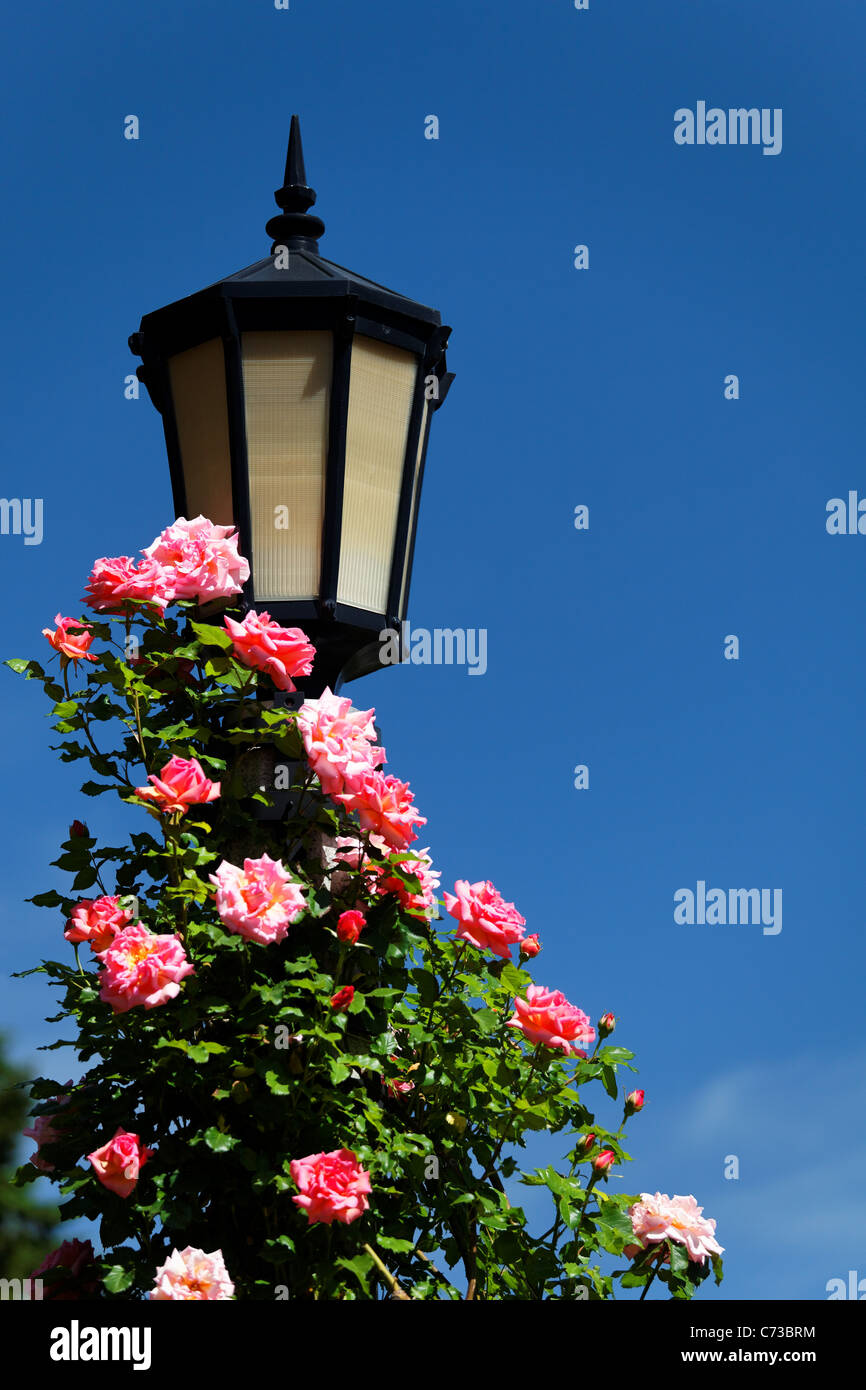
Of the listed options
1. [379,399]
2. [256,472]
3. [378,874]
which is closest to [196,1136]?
[378,874]

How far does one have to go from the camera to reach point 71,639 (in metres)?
3.35

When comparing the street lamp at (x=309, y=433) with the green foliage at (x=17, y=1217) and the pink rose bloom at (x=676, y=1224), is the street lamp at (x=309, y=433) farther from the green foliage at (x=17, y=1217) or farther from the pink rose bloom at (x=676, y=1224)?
the green foliage at (x=17, y=1217)

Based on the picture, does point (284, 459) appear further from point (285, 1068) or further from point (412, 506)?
point (285, 1068)

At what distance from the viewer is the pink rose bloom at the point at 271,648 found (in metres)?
3.20

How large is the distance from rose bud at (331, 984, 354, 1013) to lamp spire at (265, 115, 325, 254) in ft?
7.80

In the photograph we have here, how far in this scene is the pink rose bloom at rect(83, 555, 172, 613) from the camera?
330cm

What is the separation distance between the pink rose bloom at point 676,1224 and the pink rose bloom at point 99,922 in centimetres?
155

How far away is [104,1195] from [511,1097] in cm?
107

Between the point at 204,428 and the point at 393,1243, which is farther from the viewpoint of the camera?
the point at 204,428

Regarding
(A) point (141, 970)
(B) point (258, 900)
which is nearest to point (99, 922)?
(A) point (141, 970)

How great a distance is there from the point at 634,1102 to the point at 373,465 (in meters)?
1.90

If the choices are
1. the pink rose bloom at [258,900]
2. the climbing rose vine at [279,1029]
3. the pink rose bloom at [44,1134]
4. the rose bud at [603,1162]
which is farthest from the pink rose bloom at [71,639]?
the rose bud at [603,1162]

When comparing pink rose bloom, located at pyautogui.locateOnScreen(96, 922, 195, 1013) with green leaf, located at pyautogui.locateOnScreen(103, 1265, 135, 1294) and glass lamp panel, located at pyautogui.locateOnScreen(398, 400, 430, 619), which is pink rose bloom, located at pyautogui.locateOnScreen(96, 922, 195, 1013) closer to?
green leaf, located at pyautogui.locateOnScreen(103, 1265, 135, 1294)
